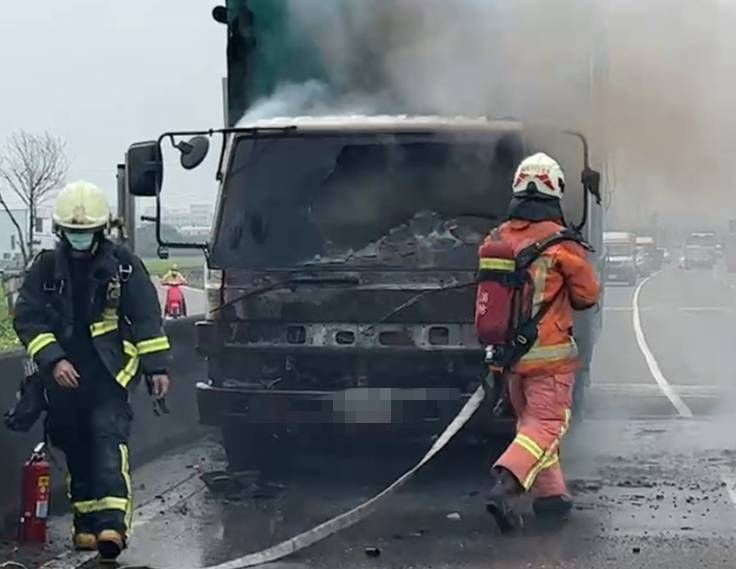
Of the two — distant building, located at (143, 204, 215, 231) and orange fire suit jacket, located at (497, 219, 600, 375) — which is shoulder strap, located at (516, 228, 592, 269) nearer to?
orange fire suit jacket, located at (497, 219, 600, 375)

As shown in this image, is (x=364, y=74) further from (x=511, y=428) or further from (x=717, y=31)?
(x=717, y=31)

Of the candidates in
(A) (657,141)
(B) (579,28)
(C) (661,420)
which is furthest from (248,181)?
(C) (661,420)

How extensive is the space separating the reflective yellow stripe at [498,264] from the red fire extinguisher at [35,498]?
239 centimetres

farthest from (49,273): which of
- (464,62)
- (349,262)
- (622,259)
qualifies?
(622,259)

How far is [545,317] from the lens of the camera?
305 inches

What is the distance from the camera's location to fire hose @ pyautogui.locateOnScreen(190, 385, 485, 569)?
23.1 feet

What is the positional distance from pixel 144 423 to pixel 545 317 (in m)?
3.82

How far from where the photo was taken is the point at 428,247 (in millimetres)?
9031

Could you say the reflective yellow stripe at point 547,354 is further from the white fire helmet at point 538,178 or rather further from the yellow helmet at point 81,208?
the yellow helmet at point 81,208

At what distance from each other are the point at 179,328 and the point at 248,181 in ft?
8.42

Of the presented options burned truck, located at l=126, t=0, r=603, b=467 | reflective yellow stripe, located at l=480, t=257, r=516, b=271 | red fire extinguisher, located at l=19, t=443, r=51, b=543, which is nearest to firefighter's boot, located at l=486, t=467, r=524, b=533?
reflective yellow stripe, located at l=480, t=257, r=516, b=271

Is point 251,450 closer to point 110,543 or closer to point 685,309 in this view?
point 110,543

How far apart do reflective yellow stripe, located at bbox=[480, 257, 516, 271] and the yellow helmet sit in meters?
1.96

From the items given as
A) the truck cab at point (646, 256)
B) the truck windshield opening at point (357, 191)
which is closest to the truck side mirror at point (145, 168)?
the truck windshield opening at point (357, 191)
